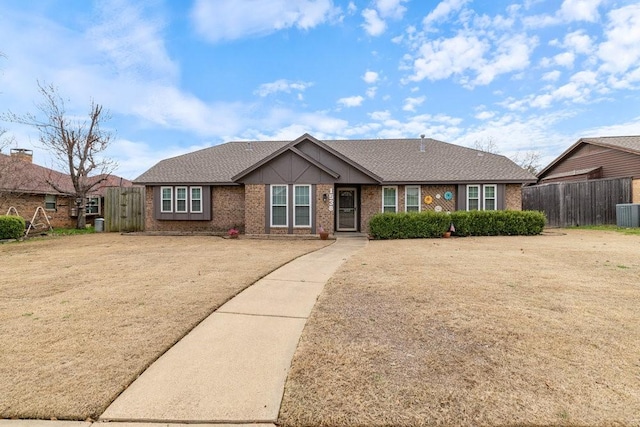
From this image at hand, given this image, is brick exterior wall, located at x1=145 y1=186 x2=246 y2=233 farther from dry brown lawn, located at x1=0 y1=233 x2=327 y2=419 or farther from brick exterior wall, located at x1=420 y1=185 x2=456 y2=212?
brick exterior wall, located at x1=420 y1=185 x2=456 y2=212

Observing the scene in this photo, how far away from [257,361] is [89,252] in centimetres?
976

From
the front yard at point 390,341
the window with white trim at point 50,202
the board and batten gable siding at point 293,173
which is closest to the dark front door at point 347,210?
A: the board and batten gable siding at point 293,173

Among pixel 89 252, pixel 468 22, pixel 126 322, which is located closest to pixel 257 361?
pixel 126 322

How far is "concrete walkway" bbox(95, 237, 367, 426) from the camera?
2137 millimetres

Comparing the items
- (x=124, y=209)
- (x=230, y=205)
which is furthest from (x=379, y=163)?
(x=124, y=209)

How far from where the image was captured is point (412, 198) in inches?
606

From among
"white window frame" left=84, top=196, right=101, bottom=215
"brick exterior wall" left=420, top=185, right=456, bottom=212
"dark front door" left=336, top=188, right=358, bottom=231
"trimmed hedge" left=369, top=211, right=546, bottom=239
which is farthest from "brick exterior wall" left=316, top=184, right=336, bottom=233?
"white window frame" left=84, top=196, right=101, bottom=215

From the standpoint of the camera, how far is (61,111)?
18.9 metres

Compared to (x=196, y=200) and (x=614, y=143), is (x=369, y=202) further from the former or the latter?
(x=614, y=143)

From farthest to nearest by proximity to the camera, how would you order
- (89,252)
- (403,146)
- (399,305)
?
(403,146)
(89,252)
(399,305)

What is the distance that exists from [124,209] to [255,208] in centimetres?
895

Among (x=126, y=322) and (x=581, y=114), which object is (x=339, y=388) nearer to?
(x=126, y=322)

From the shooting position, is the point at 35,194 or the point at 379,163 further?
the point at 35,194

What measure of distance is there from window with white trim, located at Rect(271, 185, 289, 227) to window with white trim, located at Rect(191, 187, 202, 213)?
4.43m
